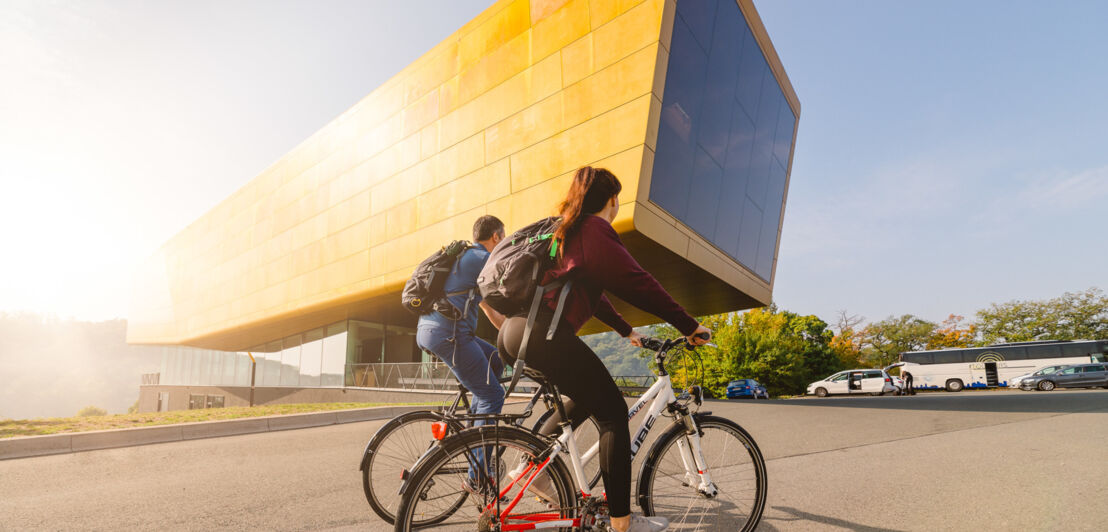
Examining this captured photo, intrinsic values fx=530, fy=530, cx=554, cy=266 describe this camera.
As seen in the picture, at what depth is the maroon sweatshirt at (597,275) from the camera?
89.7 inches

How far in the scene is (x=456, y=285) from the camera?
3.36 metres

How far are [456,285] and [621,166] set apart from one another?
9.85 metres

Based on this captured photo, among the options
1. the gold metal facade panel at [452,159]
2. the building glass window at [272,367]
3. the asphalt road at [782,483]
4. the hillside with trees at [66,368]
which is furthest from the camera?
the hillside with trees at [66,368]

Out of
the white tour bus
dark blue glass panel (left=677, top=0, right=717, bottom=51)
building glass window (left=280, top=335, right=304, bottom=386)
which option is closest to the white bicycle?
dark blue glass panel (left=677, top=0, right=717, bottom=51)

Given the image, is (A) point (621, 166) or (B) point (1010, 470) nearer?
(B) point (1010, 470)

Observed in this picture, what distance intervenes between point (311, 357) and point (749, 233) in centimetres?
2053

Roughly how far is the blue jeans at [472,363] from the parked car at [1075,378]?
36740 millimetres

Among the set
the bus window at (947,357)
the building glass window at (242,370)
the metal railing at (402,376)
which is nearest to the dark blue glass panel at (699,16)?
the metal railing at (402,376)

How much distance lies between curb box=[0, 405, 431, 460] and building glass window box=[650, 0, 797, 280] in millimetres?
8625

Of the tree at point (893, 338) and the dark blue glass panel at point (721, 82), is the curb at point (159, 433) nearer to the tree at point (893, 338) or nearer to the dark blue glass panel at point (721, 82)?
the dark blue glass panel at point (721, 82)

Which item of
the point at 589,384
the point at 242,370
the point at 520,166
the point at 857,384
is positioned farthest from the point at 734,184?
the point at 242,370

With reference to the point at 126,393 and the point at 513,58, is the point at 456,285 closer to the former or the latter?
the point at 513,58

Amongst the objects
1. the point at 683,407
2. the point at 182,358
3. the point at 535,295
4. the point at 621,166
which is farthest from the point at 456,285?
the point at 182,358

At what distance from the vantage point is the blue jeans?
3.21m
